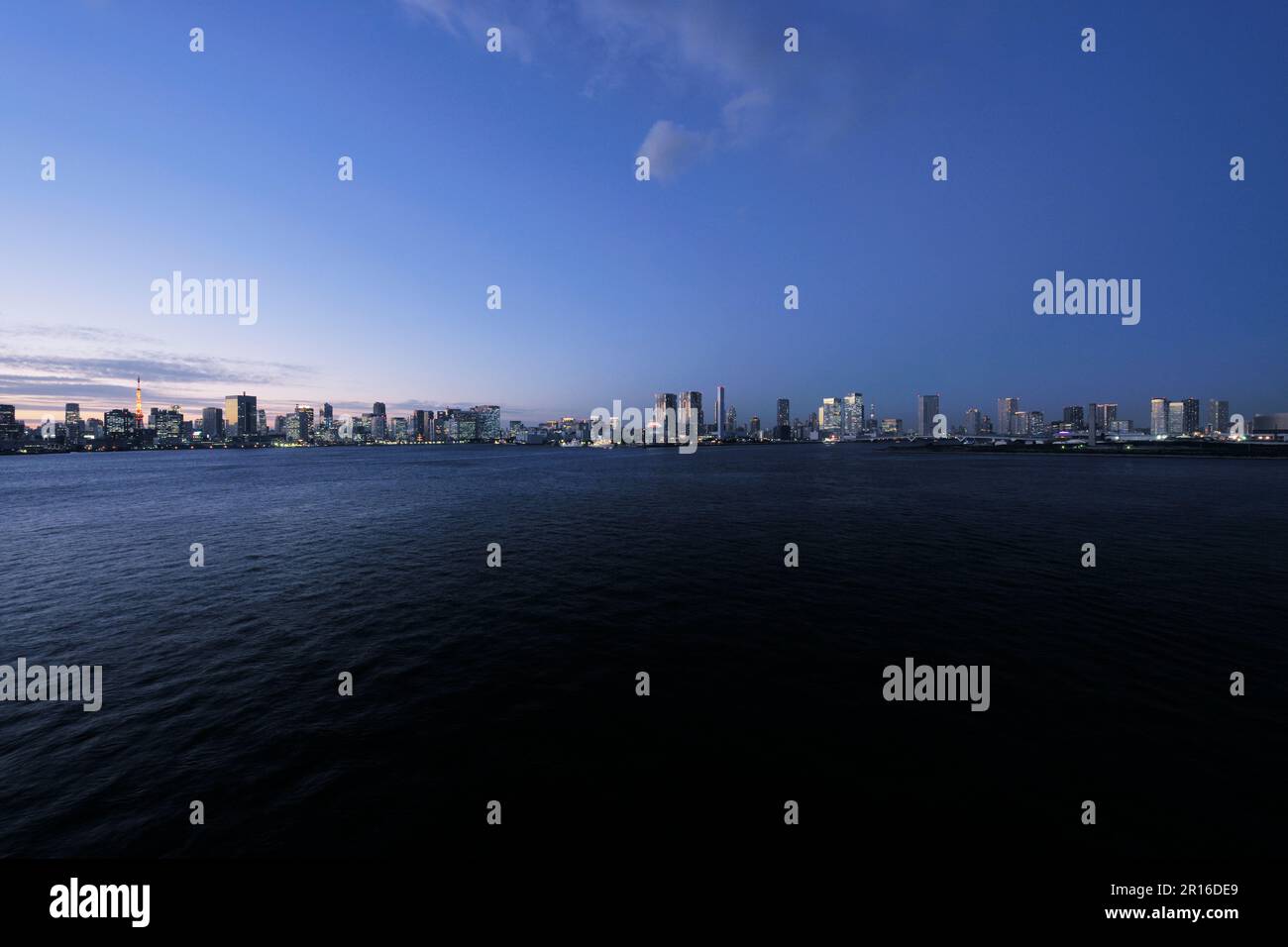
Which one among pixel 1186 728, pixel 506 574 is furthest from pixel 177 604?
pixel 1186 728

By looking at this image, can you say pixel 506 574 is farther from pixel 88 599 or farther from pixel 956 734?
pixel 956 734
